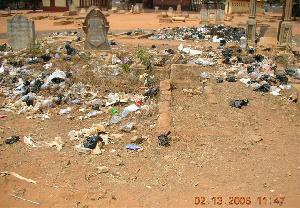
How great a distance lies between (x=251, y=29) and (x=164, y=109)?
8967 millimetres

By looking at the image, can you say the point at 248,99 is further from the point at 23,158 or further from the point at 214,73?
the point at 23,158

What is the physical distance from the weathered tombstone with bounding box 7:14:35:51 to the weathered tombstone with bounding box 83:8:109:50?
6.51 ft

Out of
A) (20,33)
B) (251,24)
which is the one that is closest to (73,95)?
(20,33)

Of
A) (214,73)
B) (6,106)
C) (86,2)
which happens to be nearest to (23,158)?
(6,106)

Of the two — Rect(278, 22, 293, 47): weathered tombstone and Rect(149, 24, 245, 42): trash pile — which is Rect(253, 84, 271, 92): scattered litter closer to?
Rect(278, 22, 293, 47): weathered tombstone

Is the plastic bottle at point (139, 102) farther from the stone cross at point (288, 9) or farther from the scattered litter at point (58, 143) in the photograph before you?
the stone cross at point (288, 9)

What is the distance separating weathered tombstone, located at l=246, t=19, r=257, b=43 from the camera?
12766 millimetres

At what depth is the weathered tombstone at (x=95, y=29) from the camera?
33.9 feet

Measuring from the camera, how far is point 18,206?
337 centimetres

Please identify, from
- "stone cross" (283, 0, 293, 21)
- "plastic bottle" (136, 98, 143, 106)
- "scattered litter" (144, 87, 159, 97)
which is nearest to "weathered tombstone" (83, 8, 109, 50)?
"scattered litter" (144, 87, 159, 97)

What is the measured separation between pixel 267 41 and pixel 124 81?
8.35 meters

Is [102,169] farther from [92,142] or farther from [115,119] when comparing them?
[115,119]
